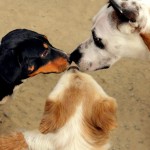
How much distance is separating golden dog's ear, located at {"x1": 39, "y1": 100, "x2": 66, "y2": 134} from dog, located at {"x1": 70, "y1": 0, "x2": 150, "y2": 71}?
2.69 feet

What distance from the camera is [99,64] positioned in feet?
12.1

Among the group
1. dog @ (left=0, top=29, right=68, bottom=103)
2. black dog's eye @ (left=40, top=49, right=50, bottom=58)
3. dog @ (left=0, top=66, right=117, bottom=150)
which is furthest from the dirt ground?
dog @ (left=0, top=66, right=117, bottom=150)

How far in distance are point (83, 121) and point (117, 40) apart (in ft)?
2.86

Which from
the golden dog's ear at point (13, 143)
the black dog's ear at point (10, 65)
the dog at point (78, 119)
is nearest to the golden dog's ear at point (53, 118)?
the dog at point (78, 119)

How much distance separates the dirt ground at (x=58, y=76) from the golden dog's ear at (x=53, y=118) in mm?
1338

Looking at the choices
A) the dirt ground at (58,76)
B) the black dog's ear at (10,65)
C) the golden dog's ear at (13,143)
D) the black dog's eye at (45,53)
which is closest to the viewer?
the golden dog's ear at (13,143)

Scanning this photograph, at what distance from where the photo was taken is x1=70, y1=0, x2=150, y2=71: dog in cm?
318

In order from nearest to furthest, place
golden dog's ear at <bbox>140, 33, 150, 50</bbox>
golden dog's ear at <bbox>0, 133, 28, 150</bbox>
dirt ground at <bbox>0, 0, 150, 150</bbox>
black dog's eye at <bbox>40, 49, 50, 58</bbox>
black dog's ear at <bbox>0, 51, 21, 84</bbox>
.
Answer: golden dog's ear at <bbox>0, 133, 28, 150</bbox>
golden dog's ear at <bbox>140, 33, 150, 50</bbox>
black dog's ear at <bbox>0, 51, 21, 84</bbox>
black dog's eye at <bbox>40, 49, 50, 58</bbox>
dirt ground at <bbox>0, 0, 150, 150</bbox>

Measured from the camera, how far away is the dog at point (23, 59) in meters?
3.35

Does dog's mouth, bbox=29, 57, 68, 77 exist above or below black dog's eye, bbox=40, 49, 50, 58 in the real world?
below

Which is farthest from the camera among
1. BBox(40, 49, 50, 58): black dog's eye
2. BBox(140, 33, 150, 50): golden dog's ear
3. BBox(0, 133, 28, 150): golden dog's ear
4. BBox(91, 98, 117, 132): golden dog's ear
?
BBox(40, 49, 50, 58): black dog's eye

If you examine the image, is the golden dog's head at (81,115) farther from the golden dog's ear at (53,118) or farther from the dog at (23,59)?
the dog at (23,59)

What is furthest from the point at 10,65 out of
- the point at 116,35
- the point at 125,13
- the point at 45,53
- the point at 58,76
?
the point at 58,76

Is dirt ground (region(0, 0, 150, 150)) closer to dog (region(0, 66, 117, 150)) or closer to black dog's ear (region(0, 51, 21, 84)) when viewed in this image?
black dog's ear (region(0, 51, 21, 84))
